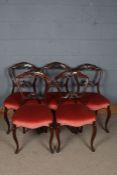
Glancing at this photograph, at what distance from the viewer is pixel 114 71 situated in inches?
128

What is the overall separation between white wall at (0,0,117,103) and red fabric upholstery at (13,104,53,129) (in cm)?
78

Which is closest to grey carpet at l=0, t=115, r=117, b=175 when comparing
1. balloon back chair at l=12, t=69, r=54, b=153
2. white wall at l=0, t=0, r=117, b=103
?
balloon back chair at l=12, t=69, r=54, b=153

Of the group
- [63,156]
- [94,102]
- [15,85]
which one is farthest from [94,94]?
[15,85]

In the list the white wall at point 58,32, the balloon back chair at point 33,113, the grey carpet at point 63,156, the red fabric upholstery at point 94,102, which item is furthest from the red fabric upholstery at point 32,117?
the white wall at point 58,32

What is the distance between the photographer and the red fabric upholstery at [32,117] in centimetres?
240

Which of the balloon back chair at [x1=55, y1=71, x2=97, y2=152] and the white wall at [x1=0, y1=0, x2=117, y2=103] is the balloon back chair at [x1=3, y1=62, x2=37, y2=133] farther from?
the balloon back chair at [x1=55, y1=71, x2=97, y2=152]

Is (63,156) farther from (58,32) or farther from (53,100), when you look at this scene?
(58,32)

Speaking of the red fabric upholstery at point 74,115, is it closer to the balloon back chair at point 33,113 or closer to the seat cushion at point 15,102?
the balloon back chair at point 33,113

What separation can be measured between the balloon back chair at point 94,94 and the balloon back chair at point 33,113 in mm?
506

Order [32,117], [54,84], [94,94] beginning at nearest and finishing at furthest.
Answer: [32,117]
[54,84]
[94,94]

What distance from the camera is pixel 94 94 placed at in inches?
118

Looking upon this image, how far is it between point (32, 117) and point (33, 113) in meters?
0.07

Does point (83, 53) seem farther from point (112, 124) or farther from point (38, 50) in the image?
point (112, 124)

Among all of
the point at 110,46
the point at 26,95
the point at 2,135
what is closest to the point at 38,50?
the point at 26,95
